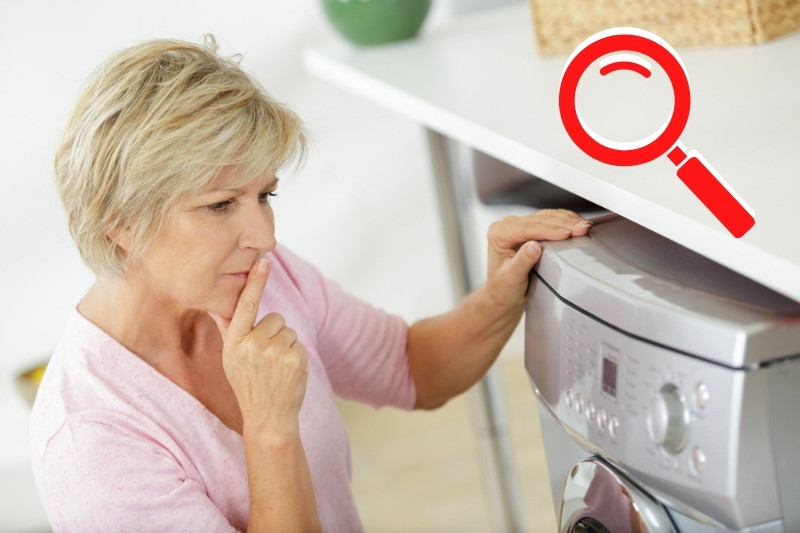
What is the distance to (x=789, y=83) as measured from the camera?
1.11 meters

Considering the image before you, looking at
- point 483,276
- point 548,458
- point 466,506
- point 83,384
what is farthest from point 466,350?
point 466,506

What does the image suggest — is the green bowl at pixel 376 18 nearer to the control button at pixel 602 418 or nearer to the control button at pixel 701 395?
the control button at pixel 602 418

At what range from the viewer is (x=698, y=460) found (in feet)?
2.60

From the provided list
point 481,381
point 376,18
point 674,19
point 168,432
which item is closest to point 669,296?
point 168,432

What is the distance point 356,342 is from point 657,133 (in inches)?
27.3

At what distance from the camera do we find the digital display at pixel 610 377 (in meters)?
0.88

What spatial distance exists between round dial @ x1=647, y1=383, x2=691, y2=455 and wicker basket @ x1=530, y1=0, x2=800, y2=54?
0.71m

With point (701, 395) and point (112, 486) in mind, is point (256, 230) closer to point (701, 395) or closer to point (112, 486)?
point (112, 486)

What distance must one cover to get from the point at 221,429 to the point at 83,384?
6.7 inches

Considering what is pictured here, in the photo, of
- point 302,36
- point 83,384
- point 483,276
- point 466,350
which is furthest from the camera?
point 302,36

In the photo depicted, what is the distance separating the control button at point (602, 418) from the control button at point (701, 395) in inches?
5.1

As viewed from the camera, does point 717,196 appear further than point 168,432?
No

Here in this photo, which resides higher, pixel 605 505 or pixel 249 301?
pixel 249 301

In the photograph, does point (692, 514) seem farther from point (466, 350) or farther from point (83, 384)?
point (83, 384)
